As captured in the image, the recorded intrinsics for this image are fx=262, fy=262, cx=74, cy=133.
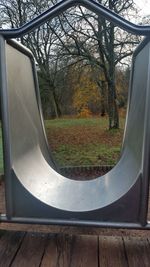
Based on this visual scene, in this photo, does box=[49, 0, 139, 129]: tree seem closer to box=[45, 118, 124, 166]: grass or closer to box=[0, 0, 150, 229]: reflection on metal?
box=[45, 118, 124, 166]: grass

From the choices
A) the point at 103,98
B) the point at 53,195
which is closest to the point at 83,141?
the point at 103,98

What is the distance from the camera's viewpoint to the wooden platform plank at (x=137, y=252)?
110cm

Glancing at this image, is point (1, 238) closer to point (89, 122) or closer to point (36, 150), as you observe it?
point (36, 150)

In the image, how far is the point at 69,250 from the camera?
1.20 m

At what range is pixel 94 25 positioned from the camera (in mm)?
7352

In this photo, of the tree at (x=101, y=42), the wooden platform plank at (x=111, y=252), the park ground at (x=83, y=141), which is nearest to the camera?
the wooden platform plank at (x=111, y=252)

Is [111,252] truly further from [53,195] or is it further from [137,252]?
[53,195]

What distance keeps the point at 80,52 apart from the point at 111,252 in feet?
22.5

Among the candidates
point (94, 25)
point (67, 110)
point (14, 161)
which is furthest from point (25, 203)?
point (67, 110)

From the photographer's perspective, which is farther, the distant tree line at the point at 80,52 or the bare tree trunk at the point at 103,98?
the bare tree trunk at the point at 103,98

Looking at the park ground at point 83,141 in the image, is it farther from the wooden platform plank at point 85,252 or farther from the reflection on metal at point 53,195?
the wooden platform plank at point 85,252

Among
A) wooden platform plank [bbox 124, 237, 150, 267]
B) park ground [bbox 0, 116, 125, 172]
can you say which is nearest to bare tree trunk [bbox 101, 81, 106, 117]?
park ground [bbox 0, 116, 125, 172]

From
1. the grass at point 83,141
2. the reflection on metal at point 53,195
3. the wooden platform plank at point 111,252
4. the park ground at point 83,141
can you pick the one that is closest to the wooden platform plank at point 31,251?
the reflection on metal at point 53,195

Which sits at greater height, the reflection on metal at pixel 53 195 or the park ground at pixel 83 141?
the reflection on metal at pixel 53 195
